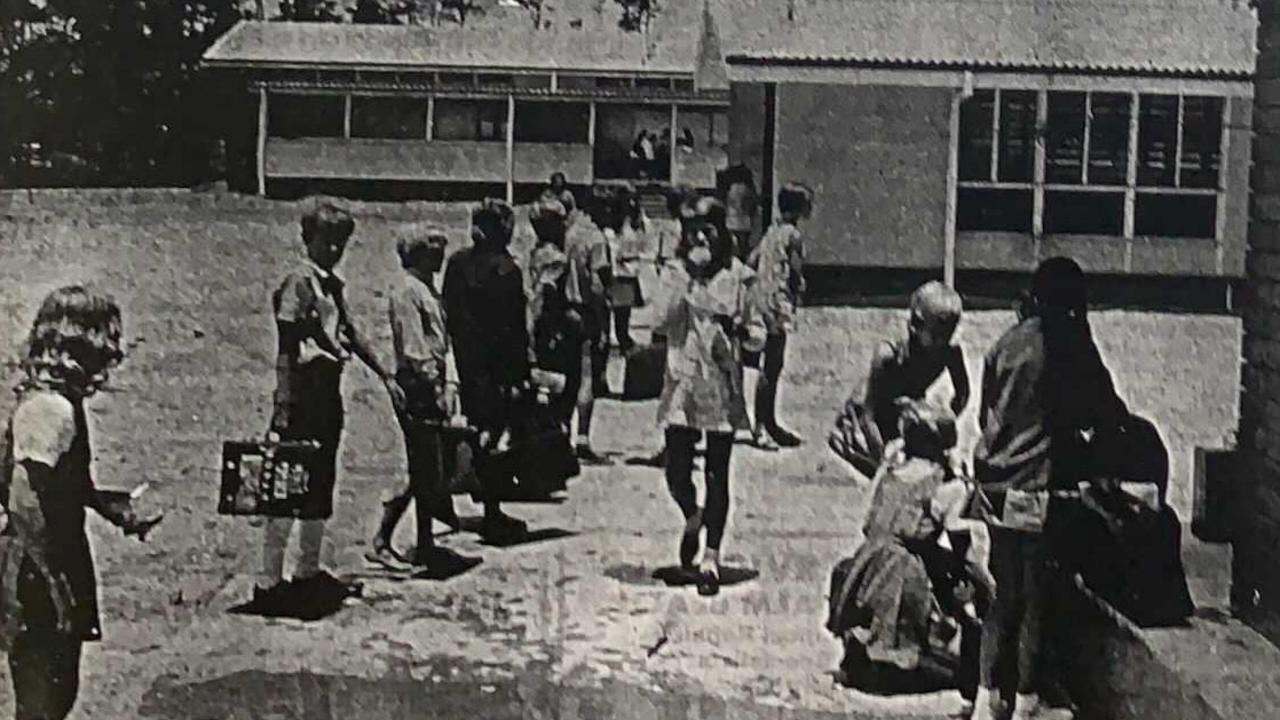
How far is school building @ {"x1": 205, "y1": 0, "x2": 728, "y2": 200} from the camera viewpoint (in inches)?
78.8

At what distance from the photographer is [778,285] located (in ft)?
6.57

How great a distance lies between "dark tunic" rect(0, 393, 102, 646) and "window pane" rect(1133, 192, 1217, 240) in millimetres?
1590

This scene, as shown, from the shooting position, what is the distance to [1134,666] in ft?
6.51

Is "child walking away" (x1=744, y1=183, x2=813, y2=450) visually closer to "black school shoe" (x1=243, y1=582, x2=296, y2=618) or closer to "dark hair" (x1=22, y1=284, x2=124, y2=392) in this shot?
"black school shoe" (x1=243, y1=582, x2=296, y2=618)

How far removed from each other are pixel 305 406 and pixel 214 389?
136 millimetres

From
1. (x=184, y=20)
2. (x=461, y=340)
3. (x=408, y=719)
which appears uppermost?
(x=184, y=20)

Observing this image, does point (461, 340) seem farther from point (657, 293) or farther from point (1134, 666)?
point (1134, 666)

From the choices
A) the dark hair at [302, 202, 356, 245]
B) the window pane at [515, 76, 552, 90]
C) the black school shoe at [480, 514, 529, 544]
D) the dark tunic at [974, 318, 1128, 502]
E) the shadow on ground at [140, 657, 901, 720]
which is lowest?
the shadow on ground at [140, 657, 901, 720]

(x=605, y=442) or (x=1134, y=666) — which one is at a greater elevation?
(x=605, y=442)

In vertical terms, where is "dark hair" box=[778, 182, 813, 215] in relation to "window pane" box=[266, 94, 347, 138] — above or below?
below

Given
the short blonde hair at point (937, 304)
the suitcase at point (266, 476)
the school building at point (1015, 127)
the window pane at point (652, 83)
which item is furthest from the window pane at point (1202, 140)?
the suitcase at point (266, 476)

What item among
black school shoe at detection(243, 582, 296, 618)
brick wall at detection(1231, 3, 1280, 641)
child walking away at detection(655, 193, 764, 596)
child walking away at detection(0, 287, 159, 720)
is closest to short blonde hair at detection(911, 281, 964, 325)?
child walking away at detection(655, 193, 764, 596)

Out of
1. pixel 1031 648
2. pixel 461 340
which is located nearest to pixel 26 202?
pixel 461 340

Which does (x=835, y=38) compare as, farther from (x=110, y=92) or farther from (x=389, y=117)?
(x=110, y=92)
